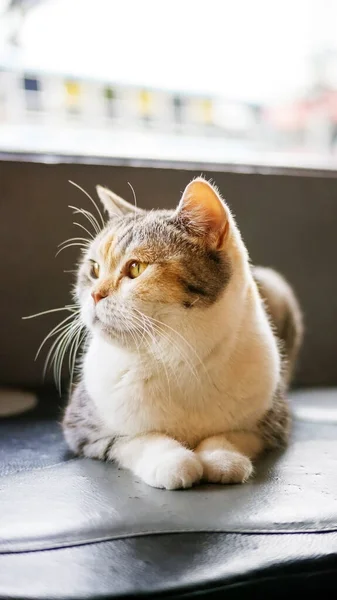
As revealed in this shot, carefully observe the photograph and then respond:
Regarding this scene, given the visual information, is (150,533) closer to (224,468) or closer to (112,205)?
(224,468)

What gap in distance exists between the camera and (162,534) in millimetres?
818

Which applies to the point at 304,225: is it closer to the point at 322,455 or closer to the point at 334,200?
the point at 334,200

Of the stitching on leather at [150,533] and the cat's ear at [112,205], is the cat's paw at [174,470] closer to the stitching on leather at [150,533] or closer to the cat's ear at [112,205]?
the stitching on leather at [150,533]

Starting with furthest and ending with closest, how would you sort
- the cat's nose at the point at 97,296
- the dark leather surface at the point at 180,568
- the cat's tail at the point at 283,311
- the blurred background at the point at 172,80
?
1. the blurred background at the point at 172,80
2. the cat's tail at the point at 283,311
3. the cat's nose at the point at 97,296
4. the dark leather surface at the point at 180,568

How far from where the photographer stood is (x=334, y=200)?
1957mm

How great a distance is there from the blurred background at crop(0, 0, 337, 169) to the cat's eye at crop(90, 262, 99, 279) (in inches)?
24.7

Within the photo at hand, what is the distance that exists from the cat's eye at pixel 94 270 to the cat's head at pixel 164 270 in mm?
29

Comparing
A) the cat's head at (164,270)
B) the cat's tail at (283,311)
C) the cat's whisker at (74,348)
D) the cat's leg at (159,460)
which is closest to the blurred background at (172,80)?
the cat's tail at (283,311)

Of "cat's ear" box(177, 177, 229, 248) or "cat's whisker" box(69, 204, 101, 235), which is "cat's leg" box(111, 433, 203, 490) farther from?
"cat's whisker" box(69, 204, 101, 235)

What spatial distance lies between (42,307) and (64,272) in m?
0.11

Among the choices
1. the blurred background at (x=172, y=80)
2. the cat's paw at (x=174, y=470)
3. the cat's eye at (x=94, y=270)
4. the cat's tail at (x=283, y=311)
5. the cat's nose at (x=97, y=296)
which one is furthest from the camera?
the blurred background at (x=172, y=80)

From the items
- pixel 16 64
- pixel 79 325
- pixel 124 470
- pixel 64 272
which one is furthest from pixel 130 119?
pixel 124 470

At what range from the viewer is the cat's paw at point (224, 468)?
3.25ft

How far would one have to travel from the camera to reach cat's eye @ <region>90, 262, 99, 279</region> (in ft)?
3.86
